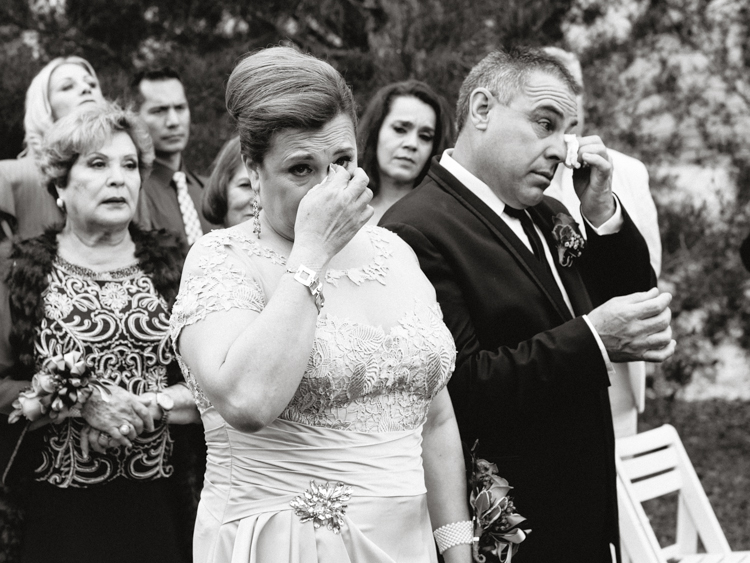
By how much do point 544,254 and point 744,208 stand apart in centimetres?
442

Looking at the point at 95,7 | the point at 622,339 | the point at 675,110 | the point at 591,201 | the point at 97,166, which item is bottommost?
the point at 622,339

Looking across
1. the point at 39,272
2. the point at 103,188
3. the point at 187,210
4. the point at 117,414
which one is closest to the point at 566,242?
the point at 117,414

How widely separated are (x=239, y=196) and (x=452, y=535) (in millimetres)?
2310

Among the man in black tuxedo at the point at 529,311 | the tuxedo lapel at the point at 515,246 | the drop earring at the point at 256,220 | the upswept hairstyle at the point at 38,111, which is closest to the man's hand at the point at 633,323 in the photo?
the man in black tuxedo at the point at 529,311

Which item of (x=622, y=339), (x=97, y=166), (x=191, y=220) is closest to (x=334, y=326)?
(x=622, y=339)

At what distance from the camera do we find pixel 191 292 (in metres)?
2.37

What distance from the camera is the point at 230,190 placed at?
15.0 ft

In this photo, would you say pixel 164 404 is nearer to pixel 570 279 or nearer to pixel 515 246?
pixel 515 246

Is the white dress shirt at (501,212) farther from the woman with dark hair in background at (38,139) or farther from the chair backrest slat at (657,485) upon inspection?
the woman with dark hair in background at (38,139)

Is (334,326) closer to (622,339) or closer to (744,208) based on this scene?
(622,339)

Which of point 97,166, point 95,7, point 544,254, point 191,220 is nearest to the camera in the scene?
point 544,254

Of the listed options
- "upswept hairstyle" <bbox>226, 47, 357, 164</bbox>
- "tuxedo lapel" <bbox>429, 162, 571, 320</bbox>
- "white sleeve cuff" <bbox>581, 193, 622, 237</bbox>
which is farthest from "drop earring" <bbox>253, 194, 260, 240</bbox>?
"white sleeve cuff" <bbox>581, 193, 622, 237</bbox>

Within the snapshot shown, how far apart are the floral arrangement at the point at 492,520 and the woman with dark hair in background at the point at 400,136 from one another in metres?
2.33

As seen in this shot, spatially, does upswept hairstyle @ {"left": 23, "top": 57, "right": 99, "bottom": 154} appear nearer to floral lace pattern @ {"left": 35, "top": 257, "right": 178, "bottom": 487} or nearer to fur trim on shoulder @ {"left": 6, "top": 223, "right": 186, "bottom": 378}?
fur trim on shoulder @ {"left": 6, "top": 223, "right": 186, "bottom": 378}
